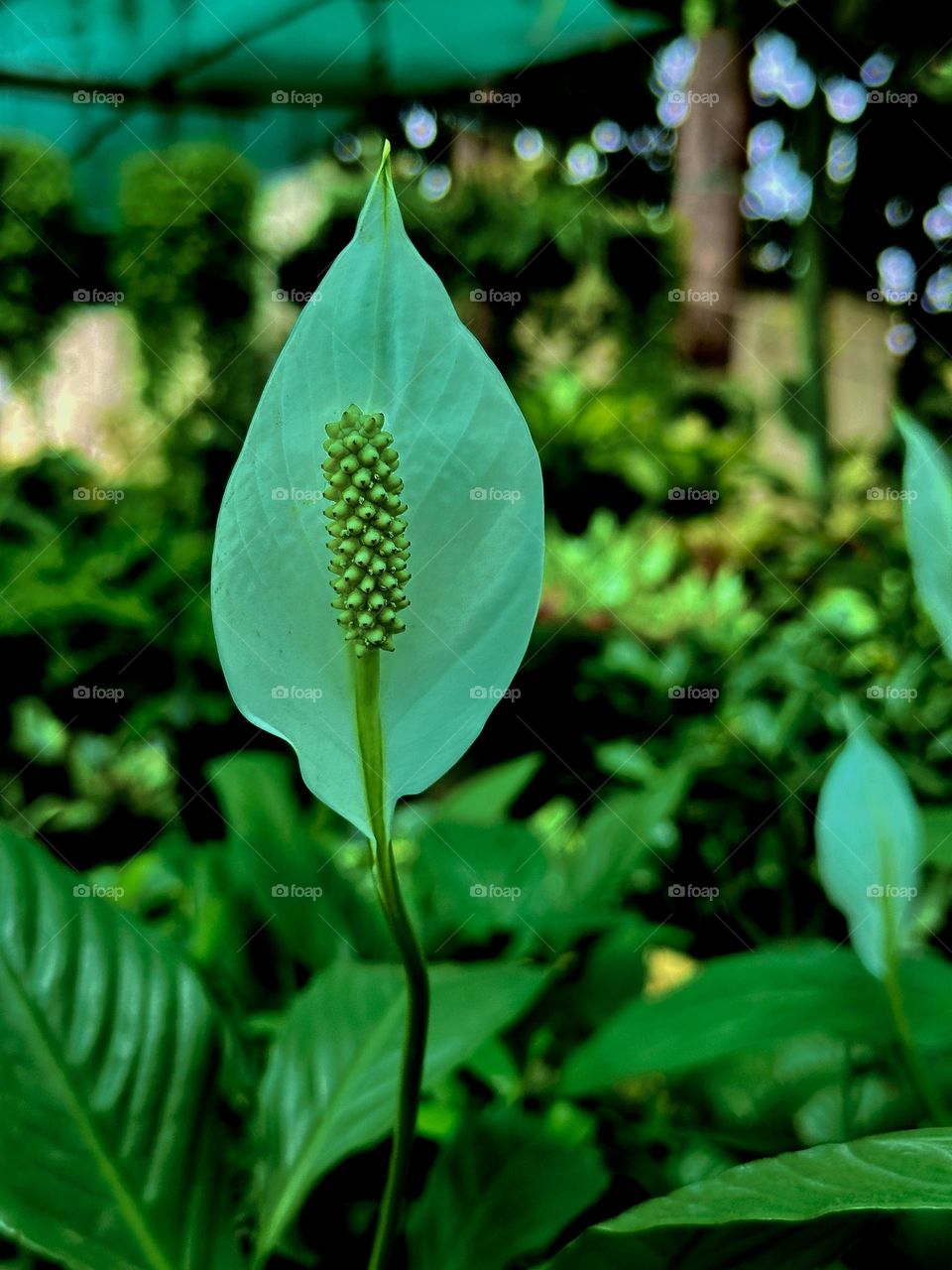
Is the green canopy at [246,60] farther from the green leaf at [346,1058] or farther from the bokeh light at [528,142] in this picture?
the green leaf at [346,1058]

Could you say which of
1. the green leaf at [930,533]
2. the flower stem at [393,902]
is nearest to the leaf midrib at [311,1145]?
the flower stem at [393,902]

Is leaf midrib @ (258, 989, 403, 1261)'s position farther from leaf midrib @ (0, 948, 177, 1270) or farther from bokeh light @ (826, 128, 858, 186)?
bokeh light @ (826, 128, 858, 186)

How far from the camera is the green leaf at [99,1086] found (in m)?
0.34

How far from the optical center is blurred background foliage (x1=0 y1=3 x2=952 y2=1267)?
592mm

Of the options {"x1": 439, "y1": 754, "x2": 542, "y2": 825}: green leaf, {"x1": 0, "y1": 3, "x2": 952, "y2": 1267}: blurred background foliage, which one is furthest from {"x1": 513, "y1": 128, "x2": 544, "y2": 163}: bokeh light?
{"x1": 439, "y1": 754, "x2": 542, "y2": 825}: green leaf

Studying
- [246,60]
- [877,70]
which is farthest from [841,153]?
[246,60]

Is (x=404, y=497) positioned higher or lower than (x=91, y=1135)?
higher

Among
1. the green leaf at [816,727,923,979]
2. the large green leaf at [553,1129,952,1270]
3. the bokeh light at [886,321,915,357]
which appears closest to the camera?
the large green leaf at [553,1129,952,1270]

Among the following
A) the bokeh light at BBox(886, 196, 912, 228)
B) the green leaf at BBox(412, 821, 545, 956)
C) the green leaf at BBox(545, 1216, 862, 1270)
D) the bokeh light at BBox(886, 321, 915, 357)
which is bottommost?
the green leaf at BBox(545, 1216, 862, 1270)

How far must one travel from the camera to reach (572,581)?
1.36 meters

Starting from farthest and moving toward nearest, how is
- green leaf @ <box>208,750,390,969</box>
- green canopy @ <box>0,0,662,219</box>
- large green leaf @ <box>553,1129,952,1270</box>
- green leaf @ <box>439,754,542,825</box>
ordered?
green canopy @ <box>0,0,662,219</box> < green leaf @ <box>439,754,542,825</box> < green leaf @ <box>208,750,390,969</box> < large green leaf @ <box>553,1129,952,1270</box>

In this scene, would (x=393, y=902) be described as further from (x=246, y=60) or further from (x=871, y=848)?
Answer: (x=246, y=60)

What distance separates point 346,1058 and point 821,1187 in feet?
0.80

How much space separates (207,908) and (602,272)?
1.46m
